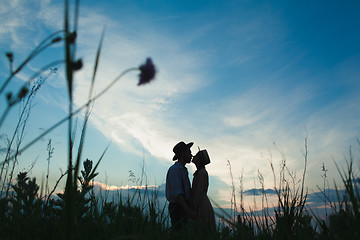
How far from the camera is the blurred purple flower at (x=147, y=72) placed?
1327 millimetres

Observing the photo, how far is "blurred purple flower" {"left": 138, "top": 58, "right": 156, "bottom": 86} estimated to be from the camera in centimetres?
133

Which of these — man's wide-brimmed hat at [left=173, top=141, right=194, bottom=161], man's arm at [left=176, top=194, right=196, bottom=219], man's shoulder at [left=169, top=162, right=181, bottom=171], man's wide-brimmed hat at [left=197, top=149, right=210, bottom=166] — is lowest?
man's arm at [left=176, top=194, right=196, bottom=219]

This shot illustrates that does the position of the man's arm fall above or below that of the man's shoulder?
below

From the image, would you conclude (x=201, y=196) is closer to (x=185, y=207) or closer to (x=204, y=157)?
(x=185, y=207)

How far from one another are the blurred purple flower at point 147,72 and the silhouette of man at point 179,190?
3.25 meters

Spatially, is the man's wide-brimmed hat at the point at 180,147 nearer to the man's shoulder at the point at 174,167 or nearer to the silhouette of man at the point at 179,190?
the silhouette of man at the point at 179,190

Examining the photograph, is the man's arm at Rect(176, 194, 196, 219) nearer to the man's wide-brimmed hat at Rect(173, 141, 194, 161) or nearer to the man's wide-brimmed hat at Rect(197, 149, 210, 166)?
the man's wide-brimmed hat at Rect(197, 149, 210, 166)

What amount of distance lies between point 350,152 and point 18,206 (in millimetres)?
3004

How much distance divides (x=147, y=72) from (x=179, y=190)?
337 centimetres

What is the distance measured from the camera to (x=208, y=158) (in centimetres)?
494

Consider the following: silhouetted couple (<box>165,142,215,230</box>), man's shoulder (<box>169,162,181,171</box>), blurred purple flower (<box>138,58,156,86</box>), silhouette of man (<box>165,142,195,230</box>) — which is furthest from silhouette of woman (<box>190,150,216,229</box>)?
blurred purple flower (<box>138,58,156,86</box>)

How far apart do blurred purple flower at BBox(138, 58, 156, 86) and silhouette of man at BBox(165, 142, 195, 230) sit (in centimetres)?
325

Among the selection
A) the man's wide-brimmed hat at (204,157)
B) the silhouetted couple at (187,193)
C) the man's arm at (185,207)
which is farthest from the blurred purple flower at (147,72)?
the man's wide-brimmed hat at (204,157)

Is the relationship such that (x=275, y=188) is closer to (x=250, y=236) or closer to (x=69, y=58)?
(x=250, y=236)
